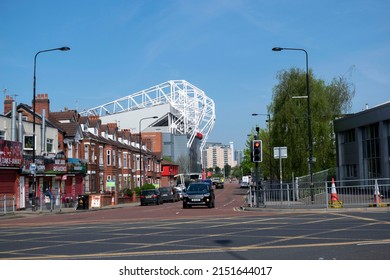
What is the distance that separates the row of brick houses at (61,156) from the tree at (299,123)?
17.5m

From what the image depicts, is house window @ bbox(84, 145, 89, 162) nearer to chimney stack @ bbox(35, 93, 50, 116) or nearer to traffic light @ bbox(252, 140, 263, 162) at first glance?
chimney stack @ bbox(35, 93, 50, 116)

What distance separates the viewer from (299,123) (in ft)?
149

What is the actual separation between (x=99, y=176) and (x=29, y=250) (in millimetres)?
45897

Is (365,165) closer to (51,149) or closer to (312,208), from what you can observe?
(312,208)

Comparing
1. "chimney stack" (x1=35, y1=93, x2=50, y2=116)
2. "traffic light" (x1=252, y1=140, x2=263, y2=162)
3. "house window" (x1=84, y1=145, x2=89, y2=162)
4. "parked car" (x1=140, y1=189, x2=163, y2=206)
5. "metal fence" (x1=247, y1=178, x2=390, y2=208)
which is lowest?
"parked car" (x1=140, y1=189, x2=163, y2=206)

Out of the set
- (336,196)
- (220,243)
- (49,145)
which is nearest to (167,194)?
(49,145)

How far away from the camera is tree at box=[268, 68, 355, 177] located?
45281 millimetres

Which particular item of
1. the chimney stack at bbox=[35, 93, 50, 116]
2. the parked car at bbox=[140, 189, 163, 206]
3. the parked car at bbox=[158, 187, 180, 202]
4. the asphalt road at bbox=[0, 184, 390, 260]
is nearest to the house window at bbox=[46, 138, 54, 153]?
the chimney stack at bbox=[35, 93, 50, 116]

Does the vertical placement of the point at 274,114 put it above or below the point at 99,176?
above

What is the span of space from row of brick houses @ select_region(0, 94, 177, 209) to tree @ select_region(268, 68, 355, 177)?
1745 centimetres

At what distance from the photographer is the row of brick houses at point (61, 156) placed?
40062 mm

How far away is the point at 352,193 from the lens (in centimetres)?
2642
